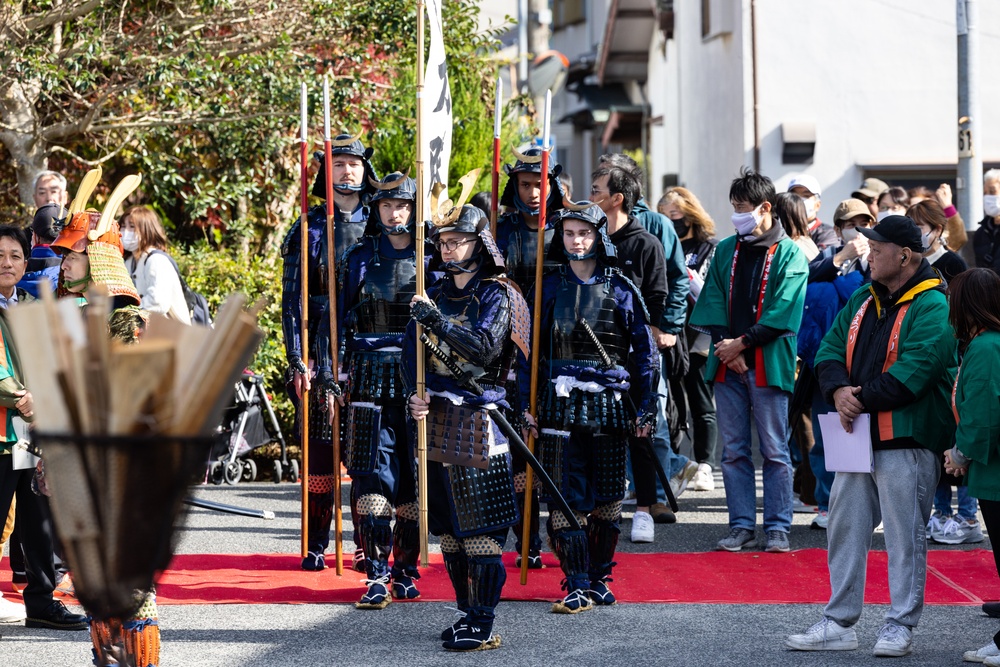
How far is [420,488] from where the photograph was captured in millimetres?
5352

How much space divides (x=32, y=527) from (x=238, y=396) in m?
3.40

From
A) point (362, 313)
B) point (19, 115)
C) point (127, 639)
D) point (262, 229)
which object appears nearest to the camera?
point (127, 639)

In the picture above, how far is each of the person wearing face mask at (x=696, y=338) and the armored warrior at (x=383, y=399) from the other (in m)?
2.95

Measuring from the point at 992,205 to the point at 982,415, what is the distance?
4826 millimetres

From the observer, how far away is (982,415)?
4852 millimetres

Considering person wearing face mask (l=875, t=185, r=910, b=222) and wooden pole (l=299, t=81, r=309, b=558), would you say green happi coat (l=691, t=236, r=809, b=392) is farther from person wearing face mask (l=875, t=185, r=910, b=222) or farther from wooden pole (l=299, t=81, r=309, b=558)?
wooden pole (l=299, t=81, r=309, b=558)

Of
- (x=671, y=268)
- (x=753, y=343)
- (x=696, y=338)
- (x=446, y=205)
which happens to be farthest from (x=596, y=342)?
(x=696, y=338)

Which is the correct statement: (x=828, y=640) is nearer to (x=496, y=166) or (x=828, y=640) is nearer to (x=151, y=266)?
(x=496, y=166)

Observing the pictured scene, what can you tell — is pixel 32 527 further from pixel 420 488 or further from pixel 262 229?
pixel 262 229

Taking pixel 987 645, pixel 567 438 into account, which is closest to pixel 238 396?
pixel 567 438

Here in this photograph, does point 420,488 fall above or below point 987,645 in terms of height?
above

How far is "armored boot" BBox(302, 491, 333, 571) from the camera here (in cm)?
689

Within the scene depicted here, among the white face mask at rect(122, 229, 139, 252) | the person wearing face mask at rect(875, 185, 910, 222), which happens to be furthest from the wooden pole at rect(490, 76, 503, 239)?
the person wearing face mask at rect(875, 185, 910, 222)

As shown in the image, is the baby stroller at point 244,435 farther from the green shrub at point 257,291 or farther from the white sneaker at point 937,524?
the white sneaker at point 937,524
